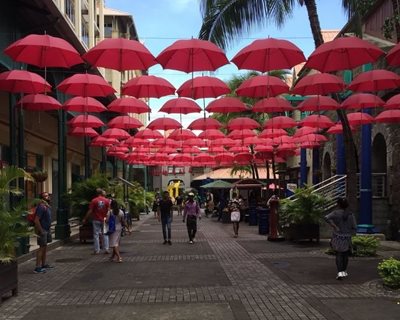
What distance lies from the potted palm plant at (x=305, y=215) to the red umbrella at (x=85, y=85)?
23.2 feet

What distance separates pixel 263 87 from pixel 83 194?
25.7ft

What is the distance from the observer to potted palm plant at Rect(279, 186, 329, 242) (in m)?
17.5

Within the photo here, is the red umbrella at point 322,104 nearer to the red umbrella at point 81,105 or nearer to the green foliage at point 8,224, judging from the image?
the red umbrella at point 81,105

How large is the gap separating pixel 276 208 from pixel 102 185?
6.27 m

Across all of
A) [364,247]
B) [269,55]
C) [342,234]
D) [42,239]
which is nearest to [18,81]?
[42,239]

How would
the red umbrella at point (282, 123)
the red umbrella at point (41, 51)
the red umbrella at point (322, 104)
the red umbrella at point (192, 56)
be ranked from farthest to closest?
the red umbrella at point (282, 123), the red umbrella at point (322, 104), the red umbrella at point (192, 56), the red umbrella at point (41, 51)

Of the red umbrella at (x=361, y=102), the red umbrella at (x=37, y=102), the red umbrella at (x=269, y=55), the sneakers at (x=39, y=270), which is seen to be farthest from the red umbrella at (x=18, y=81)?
the red umbrella at (x=361, y=102)

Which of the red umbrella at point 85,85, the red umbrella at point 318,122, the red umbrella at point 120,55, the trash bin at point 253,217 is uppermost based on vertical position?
the red umbrella at point 120,55

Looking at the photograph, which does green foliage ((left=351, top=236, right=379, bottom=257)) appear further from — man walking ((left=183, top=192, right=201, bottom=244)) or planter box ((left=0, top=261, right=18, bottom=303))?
planter box ((left=0, top=261, right=18, bottom=303))

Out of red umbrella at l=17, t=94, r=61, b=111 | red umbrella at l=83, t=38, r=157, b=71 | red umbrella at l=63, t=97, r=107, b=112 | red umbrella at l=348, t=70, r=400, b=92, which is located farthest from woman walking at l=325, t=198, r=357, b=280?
red umbrella at l=63, t=97, r=107, b=112

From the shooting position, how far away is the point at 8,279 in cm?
881

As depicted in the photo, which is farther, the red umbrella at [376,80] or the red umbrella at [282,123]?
the red umbrella at [282,123]

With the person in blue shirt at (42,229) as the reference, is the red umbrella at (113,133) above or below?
above

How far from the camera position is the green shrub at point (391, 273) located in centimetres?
924
